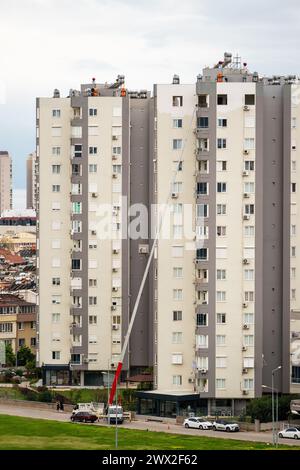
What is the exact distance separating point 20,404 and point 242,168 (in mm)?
20733

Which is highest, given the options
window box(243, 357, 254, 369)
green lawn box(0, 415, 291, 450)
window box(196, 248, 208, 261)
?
window box(196, 248, 208, 261)

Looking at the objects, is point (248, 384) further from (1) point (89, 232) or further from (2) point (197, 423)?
(1) point (89, 232)

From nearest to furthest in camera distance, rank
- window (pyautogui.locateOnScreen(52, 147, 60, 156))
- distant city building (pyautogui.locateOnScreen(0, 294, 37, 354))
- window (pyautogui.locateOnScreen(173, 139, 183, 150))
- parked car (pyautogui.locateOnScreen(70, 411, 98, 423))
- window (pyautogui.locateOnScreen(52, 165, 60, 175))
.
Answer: parked car (pyautogui.locateOnScreen(70, 411, 98, 423)), window (pyautogui.locateOnScreen(173, 139, 183, 150)), window (pyautogui.locateOnScreen(52, 147, 60, 156)), window (pyautogui.locateOnScreen(52, 165, 60, 175)), distant city building (pyautogui.locateOnScreen(0, 294, 37, 354))

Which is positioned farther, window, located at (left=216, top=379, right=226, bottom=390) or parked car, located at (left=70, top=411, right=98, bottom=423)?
window, located at (left=216, top=379, right=226, bottom=390)

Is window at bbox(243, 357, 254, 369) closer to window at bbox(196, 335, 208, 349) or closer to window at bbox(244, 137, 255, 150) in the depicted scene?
window at bbox(196, 335, 208, 349)

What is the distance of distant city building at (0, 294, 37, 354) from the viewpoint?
401 feet

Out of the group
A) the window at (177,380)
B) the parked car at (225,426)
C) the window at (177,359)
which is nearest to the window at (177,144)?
the window at (177,359)

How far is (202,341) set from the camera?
93.2 metres

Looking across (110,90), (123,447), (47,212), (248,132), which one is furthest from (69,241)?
(123,447)

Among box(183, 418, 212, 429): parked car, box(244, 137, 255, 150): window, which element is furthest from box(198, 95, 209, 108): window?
box(183, 418, 212, 429): parked car

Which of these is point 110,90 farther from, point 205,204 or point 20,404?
point 20,404

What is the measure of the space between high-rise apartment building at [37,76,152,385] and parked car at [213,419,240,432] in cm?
1546

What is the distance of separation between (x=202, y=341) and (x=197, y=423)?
660 cm

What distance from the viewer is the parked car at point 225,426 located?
285 feet
